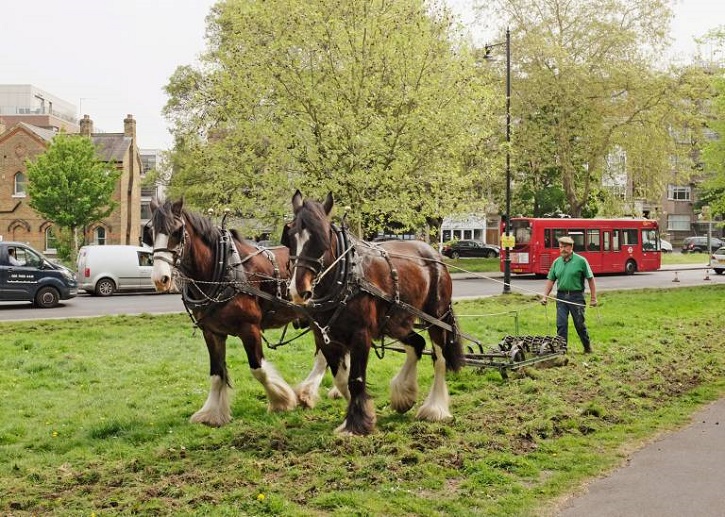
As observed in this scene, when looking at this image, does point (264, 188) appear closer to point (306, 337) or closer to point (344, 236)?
point (306, 337)

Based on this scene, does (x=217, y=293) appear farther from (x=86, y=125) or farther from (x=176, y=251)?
(x=86, y=125)

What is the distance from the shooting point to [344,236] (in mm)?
7562

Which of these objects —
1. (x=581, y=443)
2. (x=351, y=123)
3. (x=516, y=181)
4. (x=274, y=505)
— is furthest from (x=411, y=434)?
(x=516, y=181)

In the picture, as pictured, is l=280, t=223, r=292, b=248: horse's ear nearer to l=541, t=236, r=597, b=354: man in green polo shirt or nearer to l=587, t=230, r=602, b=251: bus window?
l=541, t=236, r=597, b=354: man in green polo shirt

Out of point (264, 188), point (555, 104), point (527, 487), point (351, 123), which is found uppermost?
point (555, 104)

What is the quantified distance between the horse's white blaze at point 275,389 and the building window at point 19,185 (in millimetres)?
49983

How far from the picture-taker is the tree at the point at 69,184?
134ft

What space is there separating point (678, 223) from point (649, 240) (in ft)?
168

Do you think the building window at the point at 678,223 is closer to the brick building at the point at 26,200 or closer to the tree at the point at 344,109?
the brick building at the point at 26,200

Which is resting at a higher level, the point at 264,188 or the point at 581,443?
the point at 264,188

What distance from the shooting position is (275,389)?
838cm

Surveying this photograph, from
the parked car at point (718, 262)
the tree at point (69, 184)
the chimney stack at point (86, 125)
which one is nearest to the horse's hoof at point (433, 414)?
the tree at point (69, 184)

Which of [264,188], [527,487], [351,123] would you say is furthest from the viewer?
[264,188]

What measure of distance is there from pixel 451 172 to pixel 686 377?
12096 mm
